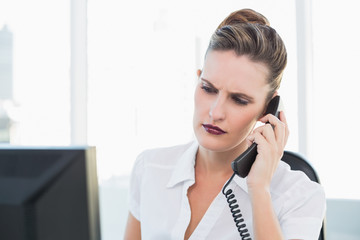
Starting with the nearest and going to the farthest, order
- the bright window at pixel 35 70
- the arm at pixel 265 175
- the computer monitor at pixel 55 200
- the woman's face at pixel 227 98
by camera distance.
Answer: the computer monitor at pixel 55 200
the arm at pixel 265 175
the woman's face at pixel 227 98
the bright window at pixel 35 70

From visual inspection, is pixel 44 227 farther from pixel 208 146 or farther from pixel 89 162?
pixel 208 146

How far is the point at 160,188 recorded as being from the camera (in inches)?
52.9

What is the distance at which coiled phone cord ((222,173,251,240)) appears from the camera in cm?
114

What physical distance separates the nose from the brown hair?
15 cm

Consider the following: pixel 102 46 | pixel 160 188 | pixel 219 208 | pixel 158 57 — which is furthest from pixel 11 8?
pixel 219 208

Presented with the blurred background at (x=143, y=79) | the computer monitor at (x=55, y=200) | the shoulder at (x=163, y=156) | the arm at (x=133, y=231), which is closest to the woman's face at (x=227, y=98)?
the shoulder at (x=163, y=156)

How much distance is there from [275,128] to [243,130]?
9 cm

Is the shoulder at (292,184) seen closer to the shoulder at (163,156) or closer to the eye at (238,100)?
the eye at (238,100)

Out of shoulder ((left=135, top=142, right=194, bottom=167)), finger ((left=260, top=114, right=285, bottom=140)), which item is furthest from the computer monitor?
shoulder ((left=135, top=142, right=194, bottom=167))

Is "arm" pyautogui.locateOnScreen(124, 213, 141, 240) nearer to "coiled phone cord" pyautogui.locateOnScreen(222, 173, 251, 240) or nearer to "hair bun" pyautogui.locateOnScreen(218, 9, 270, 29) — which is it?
"coiled phone cord" pyautogui.locateOnScreen(222, 173, 251, 240)

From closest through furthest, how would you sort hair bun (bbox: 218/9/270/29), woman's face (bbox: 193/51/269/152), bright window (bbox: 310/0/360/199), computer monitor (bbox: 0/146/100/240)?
computer monitor (bbox: 0/146/100/240) < woman's face (bbox: 193/51/269/152) < hair bun (bbox: 218/9/270/29) < bright window (bbox: 310/0/360/199)

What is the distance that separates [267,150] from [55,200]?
72 centimetres

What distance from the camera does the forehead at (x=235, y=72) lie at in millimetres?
1167

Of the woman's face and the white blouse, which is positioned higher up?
the woman's face
